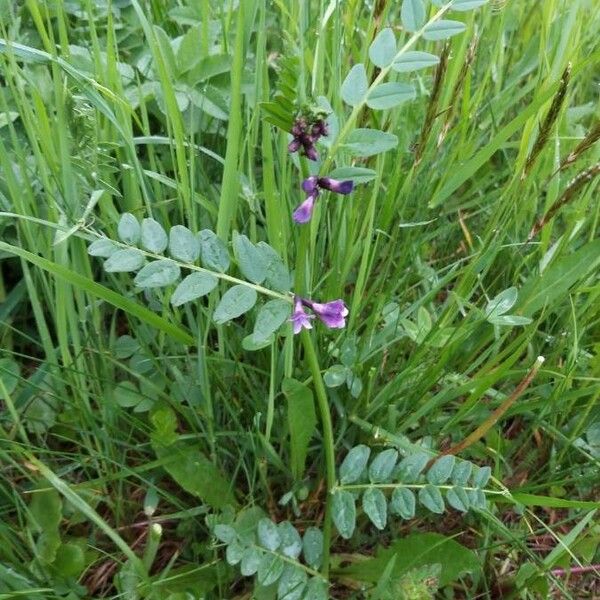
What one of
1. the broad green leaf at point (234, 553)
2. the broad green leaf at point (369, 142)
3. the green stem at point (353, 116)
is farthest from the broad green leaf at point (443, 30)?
the broad green leaf at point (234, 553)

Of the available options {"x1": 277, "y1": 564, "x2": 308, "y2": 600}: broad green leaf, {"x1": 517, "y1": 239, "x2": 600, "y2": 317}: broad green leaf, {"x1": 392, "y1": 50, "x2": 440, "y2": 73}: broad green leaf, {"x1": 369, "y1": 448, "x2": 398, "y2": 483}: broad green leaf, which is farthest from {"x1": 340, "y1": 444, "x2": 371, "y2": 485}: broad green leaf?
{"x1": 392, "y1": 50, "x2": 440, "y2": 73}: broad green leaf

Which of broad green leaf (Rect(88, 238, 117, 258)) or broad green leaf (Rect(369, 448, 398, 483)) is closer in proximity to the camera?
broad green leaf (Rect(88, 238, 117, 258))

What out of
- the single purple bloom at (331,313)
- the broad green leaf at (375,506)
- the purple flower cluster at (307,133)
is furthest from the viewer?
the broad green leaf at (375,506)

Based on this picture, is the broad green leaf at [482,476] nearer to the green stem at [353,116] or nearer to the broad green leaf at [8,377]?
the green stem at [353,116]

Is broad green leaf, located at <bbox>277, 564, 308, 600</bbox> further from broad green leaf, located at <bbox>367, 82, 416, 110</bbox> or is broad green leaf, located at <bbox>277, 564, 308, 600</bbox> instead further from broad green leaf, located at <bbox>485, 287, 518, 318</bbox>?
broad green leaf, located at <bbox>367, 82, 416, 110</bbox>

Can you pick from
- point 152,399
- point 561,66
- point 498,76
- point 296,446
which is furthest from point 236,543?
point 498,76

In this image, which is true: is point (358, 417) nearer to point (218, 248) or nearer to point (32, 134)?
point (218, 248)

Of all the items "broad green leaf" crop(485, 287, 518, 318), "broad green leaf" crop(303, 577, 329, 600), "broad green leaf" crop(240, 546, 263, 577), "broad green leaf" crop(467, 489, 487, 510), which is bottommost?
"broad green leaf" crop(303, 577, 329, 600)
